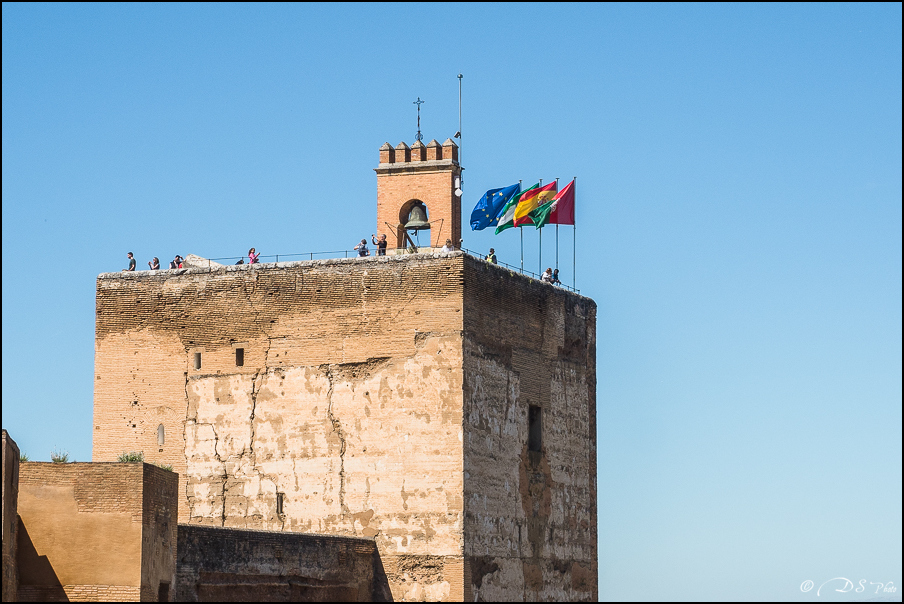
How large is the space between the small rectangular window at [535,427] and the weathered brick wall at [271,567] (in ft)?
12.0

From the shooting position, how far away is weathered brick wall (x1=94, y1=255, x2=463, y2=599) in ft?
87.2

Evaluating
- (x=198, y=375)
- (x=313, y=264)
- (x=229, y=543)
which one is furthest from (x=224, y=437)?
(x=229, y=543)

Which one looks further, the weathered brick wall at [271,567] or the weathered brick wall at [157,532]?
the weathered brick wall at [271,567]

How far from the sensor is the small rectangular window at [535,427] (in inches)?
1130

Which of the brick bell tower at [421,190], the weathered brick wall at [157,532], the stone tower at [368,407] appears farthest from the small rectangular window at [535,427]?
the weathered brick wall at [157,532]

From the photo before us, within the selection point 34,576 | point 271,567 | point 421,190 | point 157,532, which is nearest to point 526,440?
point 421,190

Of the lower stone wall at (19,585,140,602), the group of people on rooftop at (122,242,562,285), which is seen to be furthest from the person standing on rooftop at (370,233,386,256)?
the lower stone wall at (19,585,140,602)

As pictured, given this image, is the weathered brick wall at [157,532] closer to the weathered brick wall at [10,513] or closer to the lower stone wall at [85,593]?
the lower stone wall at [85,593]

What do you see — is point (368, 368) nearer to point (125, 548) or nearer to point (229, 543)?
point (229, 543)

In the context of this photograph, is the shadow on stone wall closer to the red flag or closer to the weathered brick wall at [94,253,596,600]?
the weathered brick wall at [94,253,596,600]

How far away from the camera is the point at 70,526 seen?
20.3 meters

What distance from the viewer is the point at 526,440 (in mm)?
28438

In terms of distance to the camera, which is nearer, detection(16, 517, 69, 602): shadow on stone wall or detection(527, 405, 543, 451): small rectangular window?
detection(16, 517, 69, 602): shadow on stone wall

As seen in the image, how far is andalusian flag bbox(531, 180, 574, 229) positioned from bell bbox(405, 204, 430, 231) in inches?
74.9
